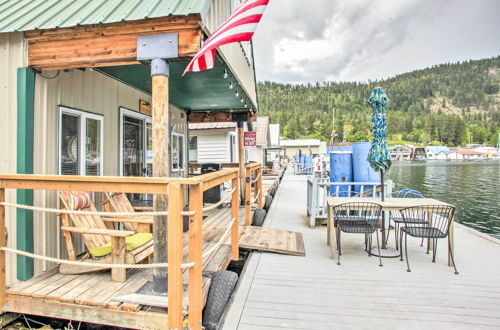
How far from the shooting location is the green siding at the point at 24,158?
3.11 metres

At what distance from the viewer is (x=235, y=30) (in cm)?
267

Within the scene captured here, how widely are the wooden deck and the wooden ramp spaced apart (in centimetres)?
143

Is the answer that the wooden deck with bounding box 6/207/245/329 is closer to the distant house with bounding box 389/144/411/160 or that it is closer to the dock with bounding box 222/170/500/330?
the dock with bounding box 222/170/500/330

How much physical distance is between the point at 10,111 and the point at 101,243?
1.75 m

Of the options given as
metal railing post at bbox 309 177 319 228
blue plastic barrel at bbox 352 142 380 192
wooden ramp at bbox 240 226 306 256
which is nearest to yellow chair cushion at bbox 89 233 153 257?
wooden ramp at bbox 240 226 306 256

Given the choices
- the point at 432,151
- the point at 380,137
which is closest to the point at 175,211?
the point at 380,137

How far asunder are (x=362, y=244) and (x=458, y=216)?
466 inches

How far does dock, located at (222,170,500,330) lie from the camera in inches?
105

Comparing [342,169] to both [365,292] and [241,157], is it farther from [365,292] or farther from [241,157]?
[365,292]

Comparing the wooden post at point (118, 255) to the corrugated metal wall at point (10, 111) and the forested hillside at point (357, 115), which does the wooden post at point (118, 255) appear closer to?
the corrugated metal wall at point (10, 111)

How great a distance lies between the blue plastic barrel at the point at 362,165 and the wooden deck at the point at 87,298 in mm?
4517

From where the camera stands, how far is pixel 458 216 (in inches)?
546

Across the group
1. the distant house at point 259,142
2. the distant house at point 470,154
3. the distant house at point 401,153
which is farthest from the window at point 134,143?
the distant house at point 470,154

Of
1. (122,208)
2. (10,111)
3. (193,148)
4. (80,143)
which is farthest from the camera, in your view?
(193,148)
